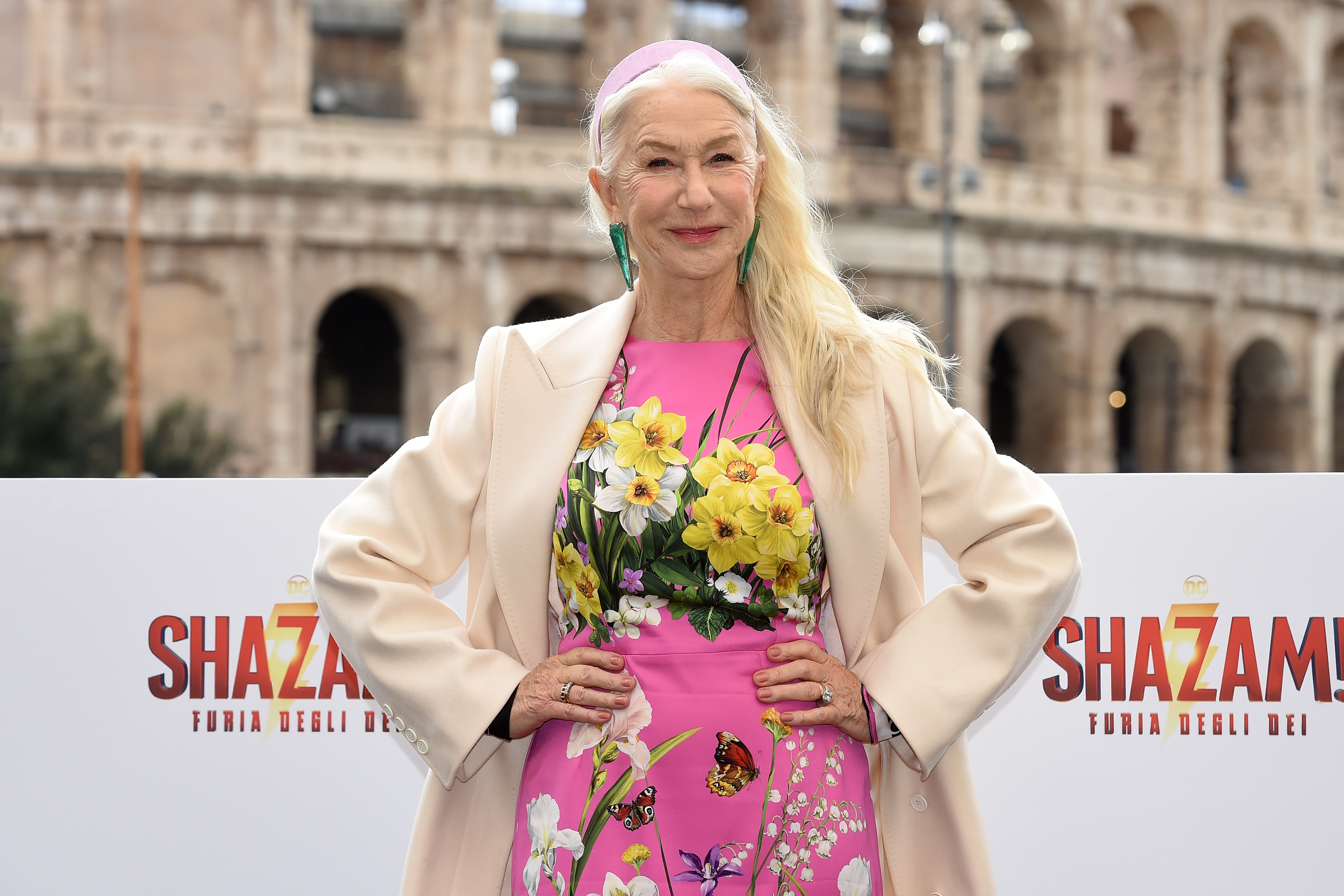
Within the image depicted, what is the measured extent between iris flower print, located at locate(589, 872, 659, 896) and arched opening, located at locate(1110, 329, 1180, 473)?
90.3ft

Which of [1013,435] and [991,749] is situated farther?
[1013,435]

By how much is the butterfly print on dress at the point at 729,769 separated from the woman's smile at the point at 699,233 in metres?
0.78

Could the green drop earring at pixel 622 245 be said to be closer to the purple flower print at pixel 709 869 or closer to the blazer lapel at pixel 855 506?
the blazer lapel at pixel 855 506

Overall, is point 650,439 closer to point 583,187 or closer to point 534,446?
point 534,446

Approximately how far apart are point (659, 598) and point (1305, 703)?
1.78 m

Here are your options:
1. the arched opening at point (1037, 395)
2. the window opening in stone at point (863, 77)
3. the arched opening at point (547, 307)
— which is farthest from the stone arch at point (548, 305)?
the arched opening at point (1037, 395)

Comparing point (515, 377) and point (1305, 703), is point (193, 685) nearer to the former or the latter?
point (515, 377)


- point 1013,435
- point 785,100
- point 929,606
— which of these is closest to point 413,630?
point 929,606

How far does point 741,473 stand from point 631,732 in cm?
44

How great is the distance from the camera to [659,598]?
2.43m

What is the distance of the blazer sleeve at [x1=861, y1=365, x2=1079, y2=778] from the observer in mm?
2475

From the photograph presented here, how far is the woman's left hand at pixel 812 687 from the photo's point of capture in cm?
241

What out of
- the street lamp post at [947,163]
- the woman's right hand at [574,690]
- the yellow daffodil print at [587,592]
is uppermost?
the street lamp post at [947,163]

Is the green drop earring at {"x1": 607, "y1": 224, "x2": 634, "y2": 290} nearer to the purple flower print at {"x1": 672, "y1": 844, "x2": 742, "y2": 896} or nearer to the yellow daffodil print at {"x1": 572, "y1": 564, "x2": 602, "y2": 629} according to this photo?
the yellow daffodil print at {"x1": 572, "y1": 564, "x2": 602, "y2": 629}
